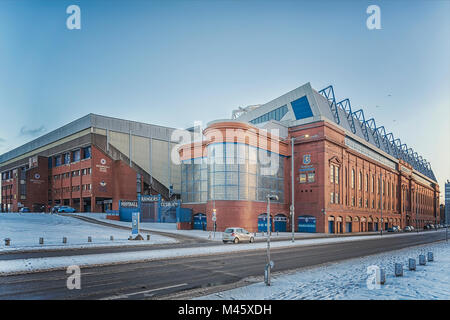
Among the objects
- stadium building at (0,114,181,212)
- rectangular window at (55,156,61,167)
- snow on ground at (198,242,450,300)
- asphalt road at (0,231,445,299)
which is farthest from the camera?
rectangular window at (55,156,61,167)

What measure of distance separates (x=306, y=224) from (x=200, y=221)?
18.0 m

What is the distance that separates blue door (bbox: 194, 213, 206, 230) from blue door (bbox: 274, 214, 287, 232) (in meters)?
11.6

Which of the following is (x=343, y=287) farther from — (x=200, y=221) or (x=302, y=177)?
(x=302, y=177)

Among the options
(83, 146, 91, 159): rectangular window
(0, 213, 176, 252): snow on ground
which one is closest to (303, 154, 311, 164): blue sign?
(0, 213, 176, 252): snow on ground

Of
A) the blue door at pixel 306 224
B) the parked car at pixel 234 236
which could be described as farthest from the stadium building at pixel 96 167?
the parked car at pixel 234 236

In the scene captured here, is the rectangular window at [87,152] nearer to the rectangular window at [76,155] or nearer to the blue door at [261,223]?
the rectangular window at [76,155]

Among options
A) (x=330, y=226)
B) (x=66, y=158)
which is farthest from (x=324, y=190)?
(x=66, y=158)

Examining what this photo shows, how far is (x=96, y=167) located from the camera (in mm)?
70625

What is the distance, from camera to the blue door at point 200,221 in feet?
167

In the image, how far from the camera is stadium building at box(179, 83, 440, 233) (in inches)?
1871

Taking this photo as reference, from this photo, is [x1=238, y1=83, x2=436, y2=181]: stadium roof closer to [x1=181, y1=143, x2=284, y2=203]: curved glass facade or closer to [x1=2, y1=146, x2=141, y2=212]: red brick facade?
[x1=181, y1=143, x2=284, y2=203]: curved glass facade

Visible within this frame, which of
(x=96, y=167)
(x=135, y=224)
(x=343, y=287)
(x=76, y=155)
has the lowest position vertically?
(x=135, y=224)

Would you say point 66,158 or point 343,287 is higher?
point 66,158
